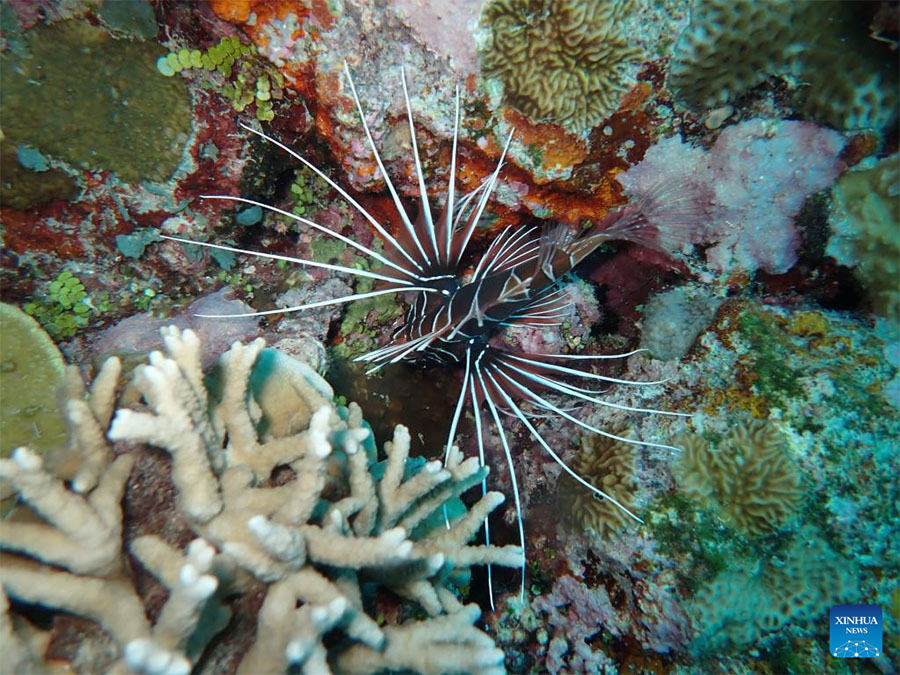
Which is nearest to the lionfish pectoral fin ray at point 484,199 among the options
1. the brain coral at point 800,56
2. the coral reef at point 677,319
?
the brain coral at point 800,56

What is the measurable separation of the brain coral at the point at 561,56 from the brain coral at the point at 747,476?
226cm

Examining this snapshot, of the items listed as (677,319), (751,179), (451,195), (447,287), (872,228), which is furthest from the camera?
(677,319)

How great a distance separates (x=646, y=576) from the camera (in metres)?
3.10

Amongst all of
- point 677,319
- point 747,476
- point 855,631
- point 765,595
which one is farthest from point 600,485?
point 855,631

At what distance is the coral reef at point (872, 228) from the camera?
2.86 m

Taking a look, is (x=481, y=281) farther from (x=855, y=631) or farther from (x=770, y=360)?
(x=855, y=631)

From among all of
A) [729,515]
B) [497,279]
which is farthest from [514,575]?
[497,279]

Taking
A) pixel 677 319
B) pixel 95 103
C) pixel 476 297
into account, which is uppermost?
pixel 95 103

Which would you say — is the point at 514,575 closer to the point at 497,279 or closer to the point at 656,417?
the point at 656,417

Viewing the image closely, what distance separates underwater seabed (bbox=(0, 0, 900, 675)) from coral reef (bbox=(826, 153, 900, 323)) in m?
0.02

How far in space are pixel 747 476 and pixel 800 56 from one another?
253cm

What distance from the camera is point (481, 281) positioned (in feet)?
11.2

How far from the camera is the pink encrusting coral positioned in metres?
2.99

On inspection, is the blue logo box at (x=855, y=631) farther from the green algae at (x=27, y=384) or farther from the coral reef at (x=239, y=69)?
the coral reef at (x=239, y=69)
